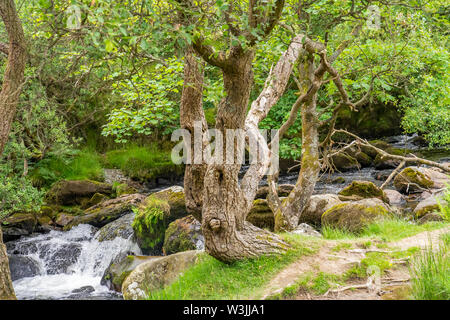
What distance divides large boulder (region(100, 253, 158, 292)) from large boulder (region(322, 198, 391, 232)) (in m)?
4.69

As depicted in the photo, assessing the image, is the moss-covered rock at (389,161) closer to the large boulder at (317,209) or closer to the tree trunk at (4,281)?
the large boulder at (317,209)

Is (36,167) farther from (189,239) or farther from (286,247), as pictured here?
(286,247)

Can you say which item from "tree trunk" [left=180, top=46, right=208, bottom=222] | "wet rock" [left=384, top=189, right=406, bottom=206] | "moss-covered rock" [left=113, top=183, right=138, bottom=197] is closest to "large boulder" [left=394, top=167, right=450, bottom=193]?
"wet rock" [left=384, top=189, right=406, bottom=206]

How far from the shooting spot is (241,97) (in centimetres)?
444

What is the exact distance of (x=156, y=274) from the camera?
5.95 metres

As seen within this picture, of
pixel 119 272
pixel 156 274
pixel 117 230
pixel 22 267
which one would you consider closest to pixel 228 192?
pixel 156 274

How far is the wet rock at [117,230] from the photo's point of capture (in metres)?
10.9

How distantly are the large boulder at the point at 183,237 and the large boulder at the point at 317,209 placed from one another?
3187 mm

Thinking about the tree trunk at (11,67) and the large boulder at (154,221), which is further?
the large boulder at (154,221)

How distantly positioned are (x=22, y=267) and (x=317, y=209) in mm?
8833

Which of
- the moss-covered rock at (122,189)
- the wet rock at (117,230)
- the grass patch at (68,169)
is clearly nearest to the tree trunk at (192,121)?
the wet rock at (117,230)

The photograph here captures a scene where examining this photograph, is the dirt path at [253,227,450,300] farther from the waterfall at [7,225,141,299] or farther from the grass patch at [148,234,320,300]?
the waterfall at [7,225,141,299]

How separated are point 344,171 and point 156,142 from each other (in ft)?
33.1

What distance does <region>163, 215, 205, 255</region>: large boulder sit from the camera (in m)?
8.90
